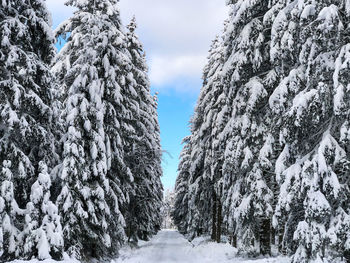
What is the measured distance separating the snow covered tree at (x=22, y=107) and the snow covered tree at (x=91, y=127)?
173cm

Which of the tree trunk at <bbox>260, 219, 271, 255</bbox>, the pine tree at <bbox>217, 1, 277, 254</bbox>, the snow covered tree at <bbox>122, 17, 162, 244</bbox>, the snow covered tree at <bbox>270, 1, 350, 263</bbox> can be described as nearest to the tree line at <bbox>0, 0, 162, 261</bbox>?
the snow covered tree at <bbox>122, 17, 162, 244</bbox>

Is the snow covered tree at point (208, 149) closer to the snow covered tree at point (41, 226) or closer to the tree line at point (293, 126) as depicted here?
the tree line at point (293, 126)

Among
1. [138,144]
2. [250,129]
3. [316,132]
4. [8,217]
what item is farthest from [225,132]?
[8,217]

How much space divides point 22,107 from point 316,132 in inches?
388

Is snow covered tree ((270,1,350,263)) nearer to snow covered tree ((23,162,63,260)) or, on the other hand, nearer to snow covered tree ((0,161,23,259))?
snow covered tree ((23,162,63,260))

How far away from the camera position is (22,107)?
1159 centimetres

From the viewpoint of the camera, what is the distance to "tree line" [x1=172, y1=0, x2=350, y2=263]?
8672 mm

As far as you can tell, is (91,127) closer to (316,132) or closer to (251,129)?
(251,129)

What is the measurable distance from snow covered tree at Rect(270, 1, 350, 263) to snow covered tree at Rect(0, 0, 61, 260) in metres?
8.05

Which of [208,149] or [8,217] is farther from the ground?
[208,149]

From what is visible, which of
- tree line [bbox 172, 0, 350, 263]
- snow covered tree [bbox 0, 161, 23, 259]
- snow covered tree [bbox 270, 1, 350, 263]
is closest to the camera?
snow covered tree [bbox 270, 1, 350, 263]

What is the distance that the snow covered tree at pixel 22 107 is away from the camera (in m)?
10.6

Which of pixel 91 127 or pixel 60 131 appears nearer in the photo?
pixel 60 131

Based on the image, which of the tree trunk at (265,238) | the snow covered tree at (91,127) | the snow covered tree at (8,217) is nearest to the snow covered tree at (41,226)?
the snow covered tree at (8,217)
